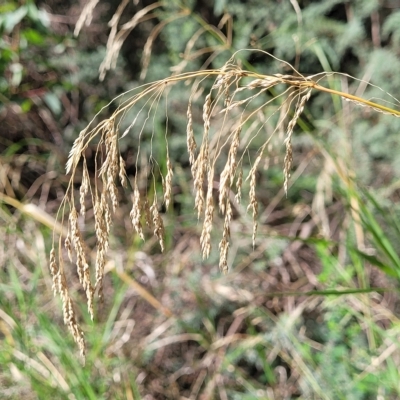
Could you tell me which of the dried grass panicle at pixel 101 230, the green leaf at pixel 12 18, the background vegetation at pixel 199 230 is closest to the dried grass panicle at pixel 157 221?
the dried grass panicle at pixel 101 230

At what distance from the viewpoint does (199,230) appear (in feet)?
6.38

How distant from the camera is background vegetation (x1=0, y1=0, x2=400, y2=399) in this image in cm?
143

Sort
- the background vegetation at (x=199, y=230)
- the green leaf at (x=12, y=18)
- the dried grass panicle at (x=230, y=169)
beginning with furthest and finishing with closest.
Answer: the green leaf at (x=12, y=18) < the background vegetation at (x=199, y=230) < the dried grass panicle at (x=230, y=169)

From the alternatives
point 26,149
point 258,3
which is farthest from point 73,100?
point 258,3

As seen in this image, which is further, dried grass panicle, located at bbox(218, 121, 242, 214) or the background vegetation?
the background vegetation

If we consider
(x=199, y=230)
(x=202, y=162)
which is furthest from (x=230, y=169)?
(x=199, y=230)

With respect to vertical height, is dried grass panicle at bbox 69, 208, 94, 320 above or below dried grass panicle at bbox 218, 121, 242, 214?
below

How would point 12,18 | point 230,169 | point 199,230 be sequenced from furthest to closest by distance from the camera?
1. point 199,230
2. point 12,18
3. point 230,169

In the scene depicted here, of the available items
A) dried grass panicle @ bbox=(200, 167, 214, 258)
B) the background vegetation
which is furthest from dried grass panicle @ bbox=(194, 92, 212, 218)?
the background vegetation

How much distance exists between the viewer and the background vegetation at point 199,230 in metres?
1.43

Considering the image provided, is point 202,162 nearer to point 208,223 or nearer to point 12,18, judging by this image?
point 208,223

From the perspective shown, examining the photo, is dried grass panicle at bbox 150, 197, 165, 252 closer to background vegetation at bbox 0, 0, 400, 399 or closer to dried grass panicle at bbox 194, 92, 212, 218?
dried grass panicle at bbox 194, 92, 212, 218

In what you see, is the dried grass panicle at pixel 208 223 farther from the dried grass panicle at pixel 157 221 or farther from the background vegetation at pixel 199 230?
the background vegetation at pixel 199 230

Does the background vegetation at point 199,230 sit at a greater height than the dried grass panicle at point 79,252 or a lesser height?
lesser
